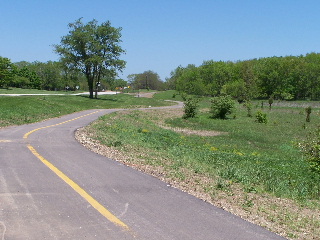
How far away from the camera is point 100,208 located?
6703 millimetres

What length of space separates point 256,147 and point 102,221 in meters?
18.5

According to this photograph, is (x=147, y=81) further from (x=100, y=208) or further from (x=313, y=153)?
(x=100, y=208)

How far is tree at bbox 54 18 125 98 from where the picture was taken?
211ft

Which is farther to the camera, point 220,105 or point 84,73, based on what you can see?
point 84,73

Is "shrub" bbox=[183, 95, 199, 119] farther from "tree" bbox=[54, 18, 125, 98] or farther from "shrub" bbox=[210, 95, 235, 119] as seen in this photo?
"tree" bbox=[54, 18, 125, 98]

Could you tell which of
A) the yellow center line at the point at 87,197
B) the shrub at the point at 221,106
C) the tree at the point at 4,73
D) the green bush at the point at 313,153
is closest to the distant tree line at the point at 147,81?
the tree at the point at 4,73

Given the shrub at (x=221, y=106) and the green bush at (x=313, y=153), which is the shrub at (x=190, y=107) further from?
the green bush at (x=313, y=153)

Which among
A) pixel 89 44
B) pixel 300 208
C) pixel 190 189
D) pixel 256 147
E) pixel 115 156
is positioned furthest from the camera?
pixel 89 44

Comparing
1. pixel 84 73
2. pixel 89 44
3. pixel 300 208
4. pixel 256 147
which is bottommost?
pixel 256 147

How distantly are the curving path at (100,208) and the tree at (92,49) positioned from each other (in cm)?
5537

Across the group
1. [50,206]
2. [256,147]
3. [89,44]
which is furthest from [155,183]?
[89,44]

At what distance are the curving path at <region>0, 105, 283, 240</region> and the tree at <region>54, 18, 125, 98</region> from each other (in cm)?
5537

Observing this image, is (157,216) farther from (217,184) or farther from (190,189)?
(217,184)

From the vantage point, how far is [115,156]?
12.5 m
